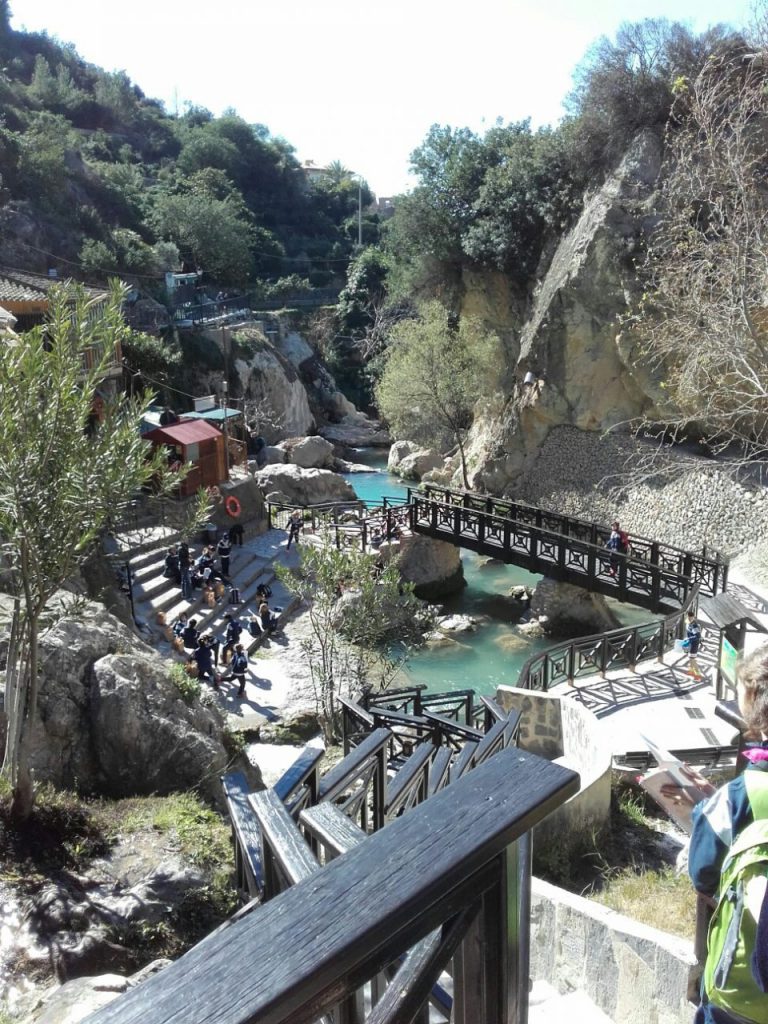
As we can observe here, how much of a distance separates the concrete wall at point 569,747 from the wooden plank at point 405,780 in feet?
12.8

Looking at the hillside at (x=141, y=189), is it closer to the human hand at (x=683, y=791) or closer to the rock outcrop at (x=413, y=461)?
the rock outcrop at (x=413, y=461)

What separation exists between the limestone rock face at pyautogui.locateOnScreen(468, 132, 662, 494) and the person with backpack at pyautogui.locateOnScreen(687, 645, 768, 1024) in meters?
23.3

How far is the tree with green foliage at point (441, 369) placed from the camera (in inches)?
1172

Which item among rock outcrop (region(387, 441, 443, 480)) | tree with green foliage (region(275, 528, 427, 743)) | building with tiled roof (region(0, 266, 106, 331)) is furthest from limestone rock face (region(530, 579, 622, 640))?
rock outcrop (region(387, 441, 443, 480))

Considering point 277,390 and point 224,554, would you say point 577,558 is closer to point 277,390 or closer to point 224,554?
point 224,554

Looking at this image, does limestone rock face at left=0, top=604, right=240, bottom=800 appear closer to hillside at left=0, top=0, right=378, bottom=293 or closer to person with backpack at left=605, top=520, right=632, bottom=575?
person with backpack at left=605, top=520, right=632, bottom=575

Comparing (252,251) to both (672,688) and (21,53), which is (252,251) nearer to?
(21,53)

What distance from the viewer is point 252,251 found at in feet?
181

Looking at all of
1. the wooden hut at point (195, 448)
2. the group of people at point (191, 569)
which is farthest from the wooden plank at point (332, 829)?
the wooden hut at point (195, 448)

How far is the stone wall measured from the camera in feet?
70.1

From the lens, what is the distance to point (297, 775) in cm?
272

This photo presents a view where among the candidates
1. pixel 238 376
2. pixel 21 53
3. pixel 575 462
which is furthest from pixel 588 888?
pixel 21 53

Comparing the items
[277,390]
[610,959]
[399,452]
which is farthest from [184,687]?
[277,390]

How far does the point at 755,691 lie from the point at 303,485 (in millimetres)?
25860
